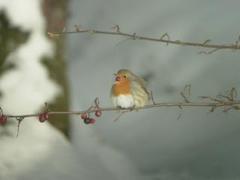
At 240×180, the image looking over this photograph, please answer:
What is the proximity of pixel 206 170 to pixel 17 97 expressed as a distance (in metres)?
1.62

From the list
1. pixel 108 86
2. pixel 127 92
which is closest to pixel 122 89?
pixel 127 92

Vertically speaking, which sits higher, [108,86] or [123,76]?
[108,86]

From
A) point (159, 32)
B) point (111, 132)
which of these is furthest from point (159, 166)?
point (159, 32)

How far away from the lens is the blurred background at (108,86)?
593cm

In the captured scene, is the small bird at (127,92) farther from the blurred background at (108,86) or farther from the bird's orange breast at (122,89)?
the blurred background at (108,86)

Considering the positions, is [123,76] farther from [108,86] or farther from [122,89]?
[108,86]

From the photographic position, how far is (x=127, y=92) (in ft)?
13.8

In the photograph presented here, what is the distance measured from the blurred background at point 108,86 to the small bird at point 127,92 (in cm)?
132

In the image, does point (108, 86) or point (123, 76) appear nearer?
point (123, 76)

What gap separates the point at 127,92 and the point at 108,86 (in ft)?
12.9

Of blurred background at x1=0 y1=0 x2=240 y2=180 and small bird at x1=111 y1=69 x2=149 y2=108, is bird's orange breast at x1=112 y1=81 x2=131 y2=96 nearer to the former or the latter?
small bird at x1=111 y1=69 x2=149 y2=108

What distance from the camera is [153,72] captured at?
8.28m

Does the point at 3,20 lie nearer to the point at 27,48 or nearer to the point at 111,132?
the point at 27,48

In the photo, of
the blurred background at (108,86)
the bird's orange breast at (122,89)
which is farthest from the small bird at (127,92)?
the blurred background at (108,86)
